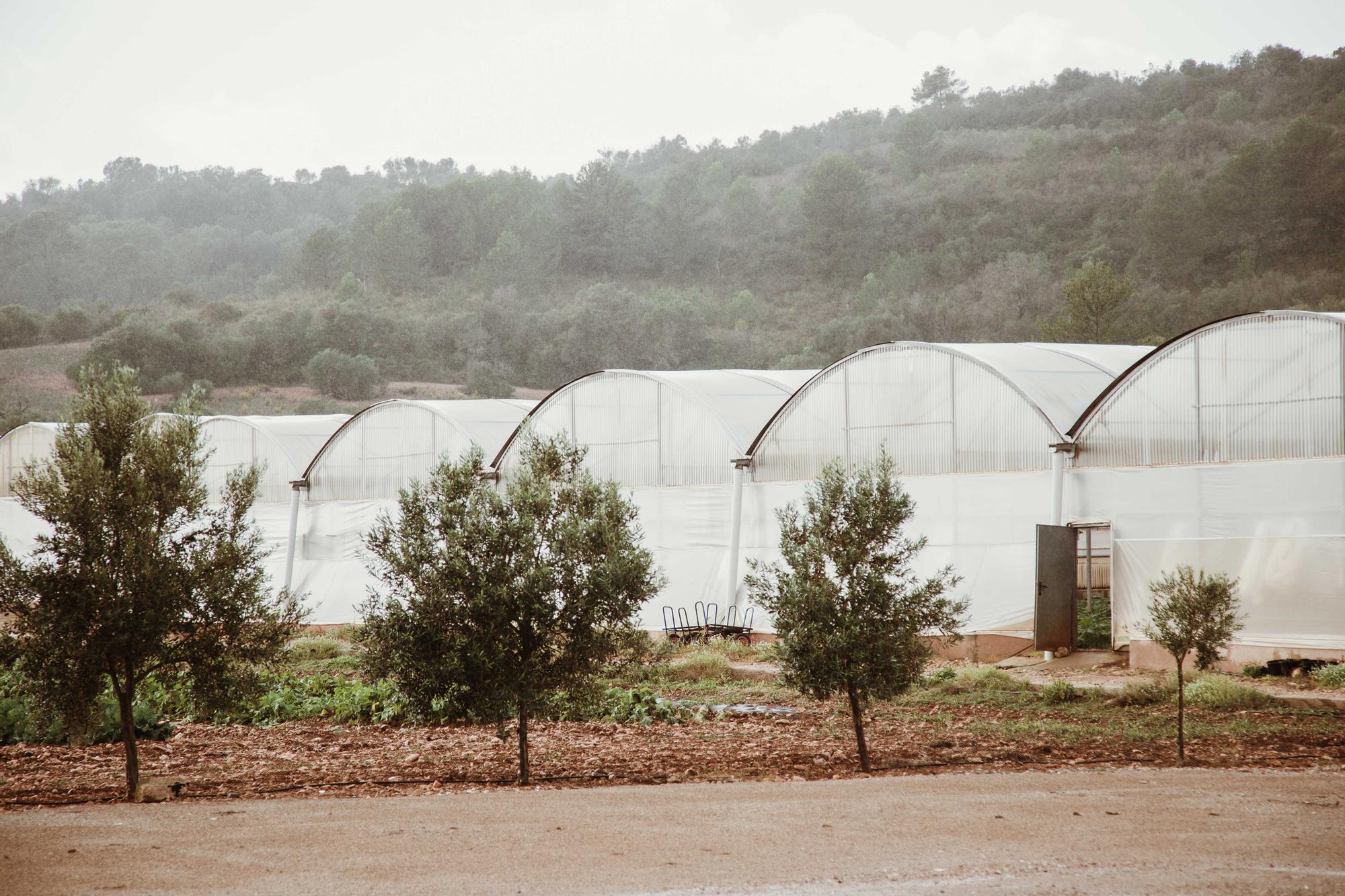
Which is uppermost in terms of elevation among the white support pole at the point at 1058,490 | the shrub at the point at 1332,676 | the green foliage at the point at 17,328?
the green foliage at the point at 17,328

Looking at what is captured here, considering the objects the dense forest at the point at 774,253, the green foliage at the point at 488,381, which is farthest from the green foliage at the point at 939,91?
the green foliage at the point at 488,381

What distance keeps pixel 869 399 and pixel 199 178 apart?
111435 mm

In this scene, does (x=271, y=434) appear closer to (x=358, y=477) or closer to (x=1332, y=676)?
(x=358, y=477)

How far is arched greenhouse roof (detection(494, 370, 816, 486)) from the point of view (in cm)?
2628

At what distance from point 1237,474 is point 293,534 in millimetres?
22767

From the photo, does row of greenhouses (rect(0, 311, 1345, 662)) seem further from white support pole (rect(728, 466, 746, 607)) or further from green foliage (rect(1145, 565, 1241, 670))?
green foliage (rect(1145, 565, 1241, 670))

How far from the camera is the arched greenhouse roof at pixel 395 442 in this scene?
30141mm

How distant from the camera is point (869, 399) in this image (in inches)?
939

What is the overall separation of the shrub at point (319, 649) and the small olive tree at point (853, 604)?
13.2 meters

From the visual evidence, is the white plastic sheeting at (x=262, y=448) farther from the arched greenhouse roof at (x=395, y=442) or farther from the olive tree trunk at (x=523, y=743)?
the olive tree trunk at (x=523, y=743)

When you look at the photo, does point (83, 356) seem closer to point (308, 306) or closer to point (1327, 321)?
point (308, 306)

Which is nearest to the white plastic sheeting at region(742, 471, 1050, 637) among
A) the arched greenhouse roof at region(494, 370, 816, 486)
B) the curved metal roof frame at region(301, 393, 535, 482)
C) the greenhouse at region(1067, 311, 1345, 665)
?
the greenhouse at region(1067, 311, 1345, 665)

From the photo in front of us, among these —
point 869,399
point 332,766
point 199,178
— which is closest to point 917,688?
point 869,399

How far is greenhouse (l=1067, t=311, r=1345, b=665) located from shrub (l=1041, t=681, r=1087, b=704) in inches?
103
